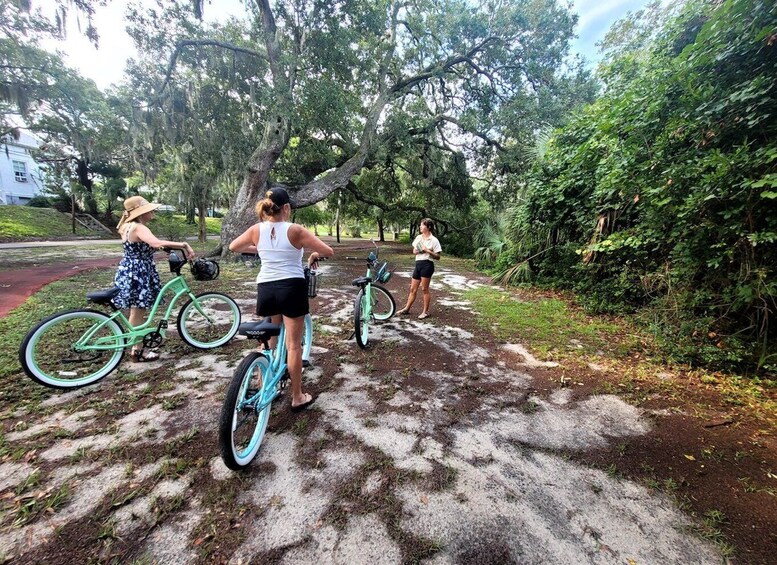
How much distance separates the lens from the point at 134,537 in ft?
4.90

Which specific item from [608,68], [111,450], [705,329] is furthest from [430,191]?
[111,450]

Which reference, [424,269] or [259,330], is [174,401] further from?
[424,269]

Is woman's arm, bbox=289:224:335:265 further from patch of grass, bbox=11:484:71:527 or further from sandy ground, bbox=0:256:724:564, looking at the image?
patch of grass, bbox=11:484:71:527

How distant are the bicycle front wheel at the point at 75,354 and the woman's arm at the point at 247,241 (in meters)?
1.47

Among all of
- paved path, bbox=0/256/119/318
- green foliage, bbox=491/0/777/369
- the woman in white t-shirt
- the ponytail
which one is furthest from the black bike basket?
paved path, bbox=0/256/119/318

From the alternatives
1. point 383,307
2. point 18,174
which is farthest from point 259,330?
point 18,174

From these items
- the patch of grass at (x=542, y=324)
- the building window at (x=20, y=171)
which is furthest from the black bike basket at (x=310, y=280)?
the building window at (x=20, y=171)

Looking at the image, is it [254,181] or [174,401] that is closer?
[174,401]

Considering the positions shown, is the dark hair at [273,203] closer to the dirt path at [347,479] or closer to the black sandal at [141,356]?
the dirt path at [347,479]

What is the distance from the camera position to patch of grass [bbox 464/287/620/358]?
13.9 feet

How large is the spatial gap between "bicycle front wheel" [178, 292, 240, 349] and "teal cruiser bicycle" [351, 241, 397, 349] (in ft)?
4.94

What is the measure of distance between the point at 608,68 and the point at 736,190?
3.60 meters

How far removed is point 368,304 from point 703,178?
11.8 ft

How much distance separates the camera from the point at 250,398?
1980 millimetres
